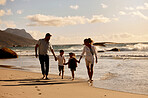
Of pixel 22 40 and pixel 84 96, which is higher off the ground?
pixel 22 40

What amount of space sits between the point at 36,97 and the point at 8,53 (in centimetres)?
2127

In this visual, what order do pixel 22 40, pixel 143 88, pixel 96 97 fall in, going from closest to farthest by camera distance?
pixel 96 97
pixel 143 88
pixel 22 40

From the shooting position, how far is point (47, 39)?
7977 mm

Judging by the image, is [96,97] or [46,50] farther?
[46,50]

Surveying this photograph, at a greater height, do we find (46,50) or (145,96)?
(46,50)

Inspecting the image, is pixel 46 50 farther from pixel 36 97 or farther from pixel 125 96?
pixel 125 96

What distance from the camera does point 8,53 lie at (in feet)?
79.4

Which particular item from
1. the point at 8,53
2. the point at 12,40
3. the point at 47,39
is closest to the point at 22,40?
the point at 12,40

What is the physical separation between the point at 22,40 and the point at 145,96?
204m

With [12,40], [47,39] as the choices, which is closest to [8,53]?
[47,39]

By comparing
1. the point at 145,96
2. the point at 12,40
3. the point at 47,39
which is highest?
the point at 12,40

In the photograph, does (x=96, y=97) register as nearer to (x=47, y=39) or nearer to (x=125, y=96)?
(x=125, y=96)

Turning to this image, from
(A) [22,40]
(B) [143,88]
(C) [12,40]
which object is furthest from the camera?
(A) [22,40]

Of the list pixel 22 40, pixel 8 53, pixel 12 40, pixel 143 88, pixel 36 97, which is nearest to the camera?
pixel 36 97
